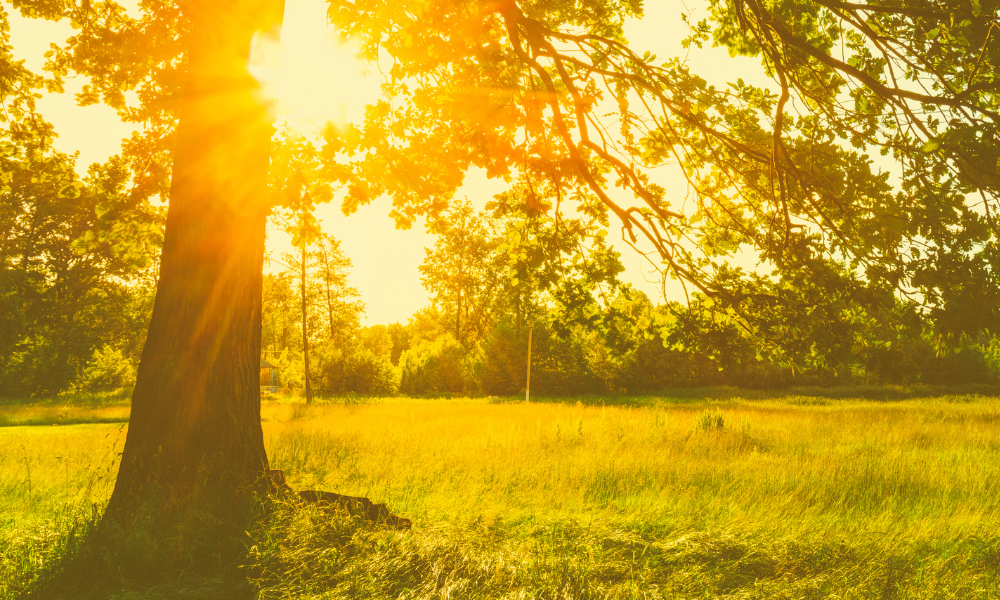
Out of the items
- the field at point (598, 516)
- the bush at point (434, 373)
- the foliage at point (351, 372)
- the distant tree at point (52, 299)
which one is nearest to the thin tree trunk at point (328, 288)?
the foliage at point (351, 372)

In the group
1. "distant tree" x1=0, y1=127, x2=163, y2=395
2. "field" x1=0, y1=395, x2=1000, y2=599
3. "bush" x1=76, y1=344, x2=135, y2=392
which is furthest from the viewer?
"bush" x1=76, y1=344, x2=135, y2=392

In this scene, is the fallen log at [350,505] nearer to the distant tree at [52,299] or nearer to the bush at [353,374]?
the distant tree at [52,299]

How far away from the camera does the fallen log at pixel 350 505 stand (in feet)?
16.0

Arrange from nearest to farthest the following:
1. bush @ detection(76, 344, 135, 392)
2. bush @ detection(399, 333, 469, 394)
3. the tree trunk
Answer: the tree trunk < bush @ detection(76, 344, 135, 392) < bush @ detection(399, 333, 469, 394)

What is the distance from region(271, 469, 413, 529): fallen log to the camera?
192 inches

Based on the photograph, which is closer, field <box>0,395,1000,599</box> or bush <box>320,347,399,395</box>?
field <box>0,395,1000,599</box>

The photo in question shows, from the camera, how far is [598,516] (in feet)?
18.8

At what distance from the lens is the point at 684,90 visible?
19.3 feet

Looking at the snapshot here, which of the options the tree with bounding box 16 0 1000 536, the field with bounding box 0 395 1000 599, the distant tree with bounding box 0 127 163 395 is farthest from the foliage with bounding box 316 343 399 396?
the tree with bounding box 16 0 1000 536

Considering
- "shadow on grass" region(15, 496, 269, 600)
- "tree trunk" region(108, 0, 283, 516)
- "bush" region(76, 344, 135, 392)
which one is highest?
"tree trunk" region(108, 0, 283, 516)

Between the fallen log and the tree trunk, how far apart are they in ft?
0.79

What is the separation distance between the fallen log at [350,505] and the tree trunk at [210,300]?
0.24 m

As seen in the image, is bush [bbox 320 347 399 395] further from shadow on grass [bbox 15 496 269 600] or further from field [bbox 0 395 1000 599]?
shadow on grass [bbox 15 496 269 600]

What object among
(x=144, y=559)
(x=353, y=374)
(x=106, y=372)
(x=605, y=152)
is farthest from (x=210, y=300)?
(x=106, y=372)
